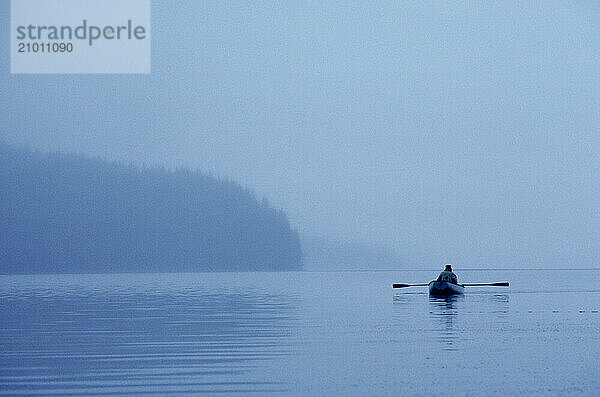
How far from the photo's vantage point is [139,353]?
96.8 ft

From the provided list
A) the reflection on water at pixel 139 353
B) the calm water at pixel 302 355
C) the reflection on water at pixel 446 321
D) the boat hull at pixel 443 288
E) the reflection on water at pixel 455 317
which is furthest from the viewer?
the boat hull at pixel 443 288

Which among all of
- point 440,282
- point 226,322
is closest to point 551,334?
point 226,322

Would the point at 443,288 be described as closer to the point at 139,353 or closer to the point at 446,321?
the point at 446,321

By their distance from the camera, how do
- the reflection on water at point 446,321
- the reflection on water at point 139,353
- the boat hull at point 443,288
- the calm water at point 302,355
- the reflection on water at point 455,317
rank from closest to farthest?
the calm water at point 302,355, the reflection on water at point 139,353, the reflection on water at point 446,321, the reflection on water at point 455,317, the boat hull at point 443,288

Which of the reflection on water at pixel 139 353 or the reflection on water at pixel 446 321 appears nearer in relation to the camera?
the reflection on water at pixel 139 353

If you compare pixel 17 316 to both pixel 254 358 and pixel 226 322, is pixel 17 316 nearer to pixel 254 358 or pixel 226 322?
pixel 226 322

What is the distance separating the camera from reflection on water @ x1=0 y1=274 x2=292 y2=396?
22.1m

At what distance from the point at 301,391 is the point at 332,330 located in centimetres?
1846

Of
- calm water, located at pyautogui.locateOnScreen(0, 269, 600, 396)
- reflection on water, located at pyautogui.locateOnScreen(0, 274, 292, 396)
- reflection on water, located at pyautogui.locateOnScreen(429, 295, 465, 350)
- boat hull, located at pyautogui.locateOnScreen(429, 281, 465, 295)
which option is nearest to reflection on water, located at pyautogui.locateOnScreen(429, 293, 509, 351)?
reflection on water, located at pyautogui.locateOnScreen(429, 295, 465, 350)

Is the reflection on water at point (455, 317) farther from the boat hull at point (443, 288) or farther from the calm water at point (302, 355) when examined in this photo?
the boat hull at point (443, 288)

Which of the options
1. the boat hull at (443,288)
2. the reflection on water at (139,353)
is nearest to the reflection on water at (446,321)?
the boat hull at (443,288)

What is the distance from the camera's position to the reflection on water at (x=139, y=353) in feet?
72.6

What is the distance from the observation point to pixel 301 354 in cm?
2900

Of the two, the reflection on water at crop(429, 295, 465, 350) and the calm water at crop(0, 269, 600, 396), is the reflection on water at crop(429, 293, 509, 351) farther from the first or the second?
the calm water at crop(0, 269, 600, 396)
